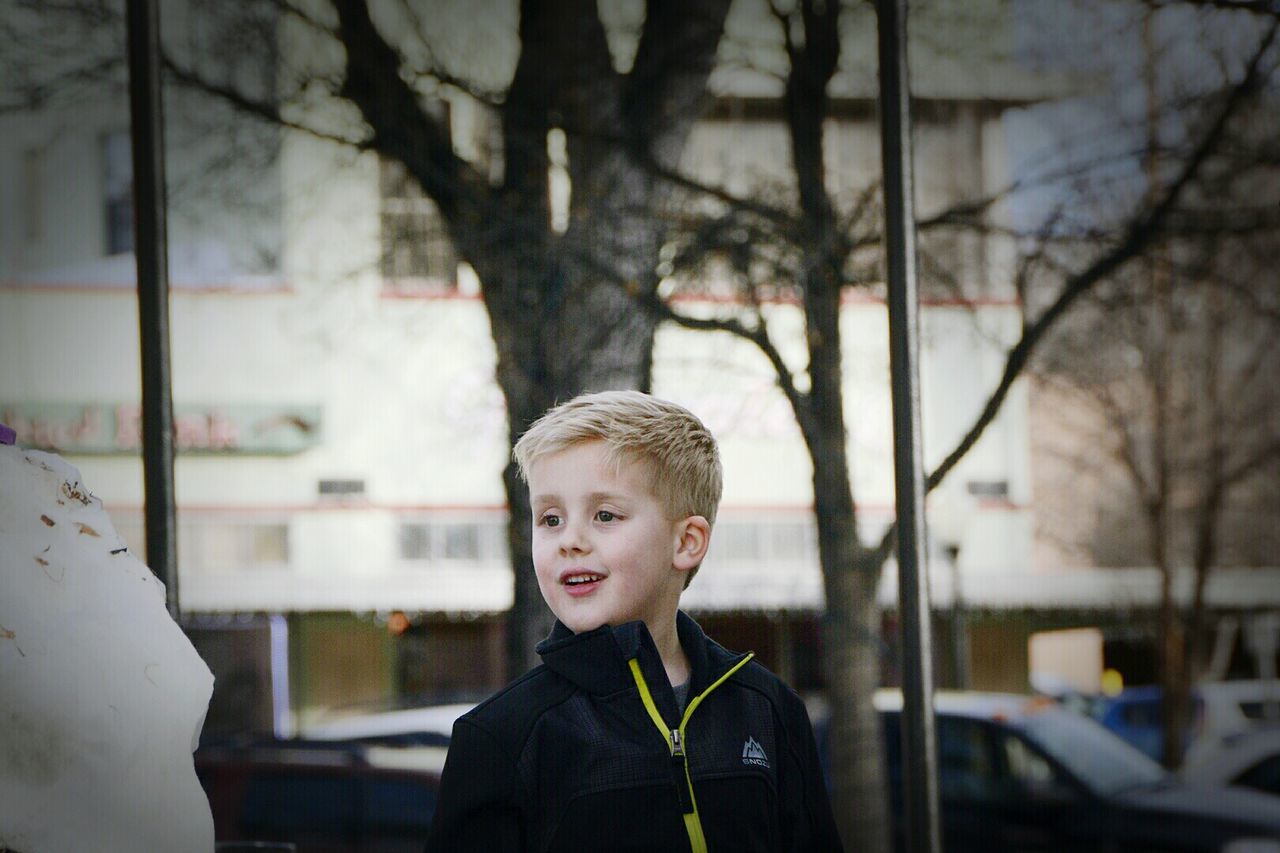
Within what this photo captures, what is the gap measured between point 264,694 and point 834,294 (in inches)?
62.1

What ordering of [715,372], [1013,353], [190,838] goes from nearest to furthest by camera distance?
[190,838] < [715,372] < [1013,353]

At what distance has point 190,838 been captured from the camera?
117cm

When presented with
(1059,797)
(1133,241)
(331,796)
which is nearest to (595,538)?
(331,796)

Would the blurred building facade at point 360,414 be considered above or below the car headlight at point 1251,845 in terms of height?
above

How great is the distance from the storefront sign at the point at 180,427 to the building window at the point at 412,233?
0.37m

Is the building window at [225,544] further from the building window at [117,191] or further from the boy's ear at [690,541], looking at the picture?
the boy's ear at [690,541]

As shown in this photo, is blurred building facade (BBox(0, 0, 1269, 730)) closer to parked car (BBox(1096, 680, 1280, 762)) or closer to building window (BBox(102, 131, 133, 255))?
building window (BBox(102, 131, 133, 255))

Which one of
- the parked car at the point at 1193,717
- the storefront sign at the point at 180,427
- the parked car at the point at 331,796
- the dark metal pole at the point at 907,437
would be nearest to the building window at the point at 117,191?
the storefront sign at the point at 180,427

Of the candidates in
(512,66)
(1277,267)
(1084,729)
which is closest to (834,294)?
(512,66)

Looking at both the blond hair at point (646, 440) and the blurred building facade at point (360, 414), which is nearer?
the blond hair at point (646, 440)

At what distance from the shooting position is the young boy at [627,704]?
4.00 feet

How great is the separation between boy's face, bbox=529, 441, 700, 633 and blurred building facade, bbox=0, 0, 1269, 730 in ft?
5.77

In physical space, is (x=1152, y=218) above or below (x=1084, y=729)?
above

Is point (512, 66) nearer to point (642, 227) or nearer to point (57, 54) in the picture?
point (642, 227)
